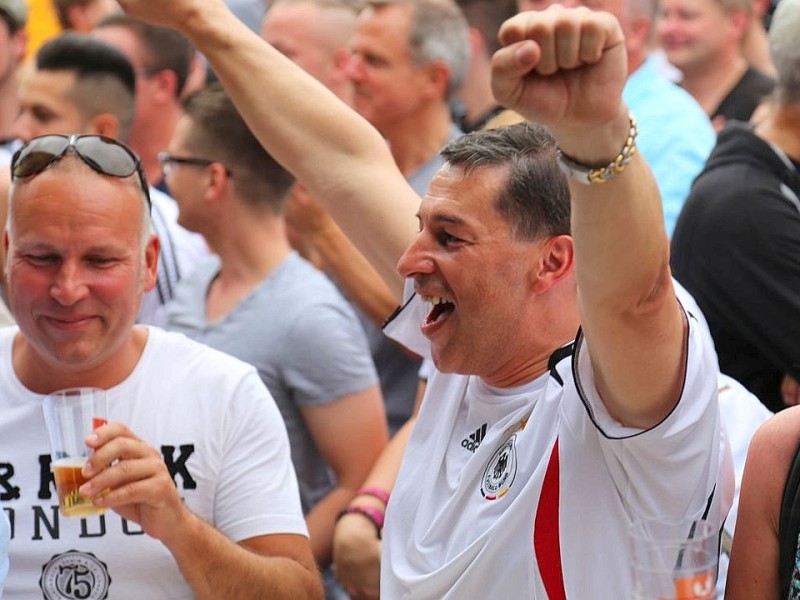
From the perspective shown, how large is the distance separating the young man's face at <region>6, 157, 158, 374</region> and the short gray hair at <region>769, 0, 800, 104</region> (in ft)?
6.16

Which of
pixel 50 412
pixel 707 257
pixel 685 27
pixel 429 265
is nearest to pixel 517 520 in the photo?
pixel 429 265

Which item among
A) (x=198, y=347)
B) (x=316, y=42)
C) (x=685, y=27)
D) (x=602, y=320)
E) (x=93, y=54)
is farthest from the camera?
(x=685, y=27)

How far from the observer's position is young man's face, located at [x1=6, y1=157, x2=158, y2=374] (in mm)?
3000

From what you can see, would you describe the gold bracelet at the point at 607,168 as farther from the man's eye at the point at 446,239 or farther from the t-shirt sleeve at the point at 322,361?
the t-shirt sleeve at the point at 322,361

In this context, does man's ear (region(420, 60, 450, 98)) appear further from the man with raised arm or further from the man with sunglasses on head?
the man with raised arm

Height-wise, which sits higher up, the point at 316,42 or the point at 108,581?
the point at 316,42

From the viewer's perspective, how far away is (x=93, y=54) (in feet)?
18.6

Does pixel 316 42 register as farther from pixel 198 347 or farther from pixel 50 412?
pixel 50 412

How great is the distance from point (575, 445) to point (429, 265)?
0.49m

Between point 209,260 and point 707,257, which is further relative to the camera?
point 209,260

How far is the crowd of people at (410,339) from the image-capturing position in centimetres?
207

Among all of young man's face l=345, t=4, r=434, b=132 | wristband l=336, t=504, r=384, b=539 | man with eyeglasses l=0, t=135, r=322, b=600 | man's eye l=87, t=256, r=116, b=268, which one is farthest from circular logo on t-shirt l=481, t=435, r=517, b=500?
young man's face l=345, t=4, r=434, b=132

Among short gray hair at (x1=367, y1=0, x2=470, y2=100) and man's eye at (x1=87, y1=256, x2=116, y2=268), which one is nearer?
man's eye at (x1=87, y1=256, x2=116, y2=268)

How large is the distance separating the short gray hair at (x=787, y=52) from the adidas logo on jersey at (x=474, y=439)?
1734 mm
